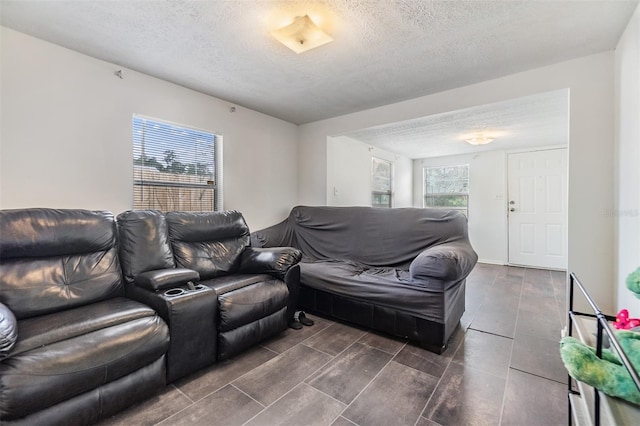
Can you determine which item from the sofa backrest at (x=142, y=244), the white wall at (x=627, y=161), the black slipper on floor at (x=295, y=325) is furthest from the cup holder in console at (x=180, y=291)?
the white wall at (x=627, y=161)

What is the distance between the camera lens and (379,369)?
1868 millimetres

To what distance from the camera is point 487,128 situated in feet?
12.9

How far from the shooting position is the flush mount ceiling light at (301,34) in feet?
5.69

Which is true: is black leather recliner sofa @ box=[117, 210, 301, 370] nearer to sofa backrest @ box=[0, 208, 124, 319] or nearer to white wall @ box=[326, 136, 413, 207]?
sofa backrest @ box=[0, 208, 124, 319]

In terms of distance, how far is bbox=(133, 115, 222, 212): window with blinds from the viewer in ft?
8.86

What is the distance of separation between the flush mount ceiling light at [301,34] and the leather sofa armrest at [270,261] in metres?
1.62

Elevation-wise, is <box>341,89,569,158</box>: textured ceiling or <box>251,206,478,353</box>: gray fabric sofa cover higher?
<box>341,89,569,158</box>: textured ceiling

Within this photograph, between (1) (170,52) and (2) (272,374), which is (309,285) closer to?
(2) (272,374)

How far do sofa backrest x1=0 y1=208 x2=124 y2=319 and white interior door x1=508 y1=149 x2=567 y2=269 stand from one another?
599cm

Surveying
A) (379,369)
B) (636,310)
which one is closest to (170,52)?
(379,369)

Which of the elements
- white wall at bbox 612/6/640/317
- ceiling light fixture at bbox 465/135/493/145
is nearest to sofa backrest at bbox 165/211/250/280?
white wall at bbox 612/6/640/317

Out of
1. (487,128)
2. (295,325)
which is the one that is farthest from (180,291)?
(487,128)

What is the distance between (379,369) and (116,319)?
1.65 metres

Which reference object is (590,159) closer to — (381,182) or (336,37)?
(336,37)
